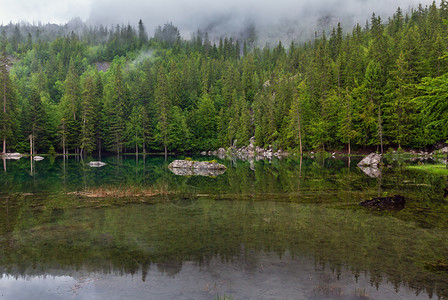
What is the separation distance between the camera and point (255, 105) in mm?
113875

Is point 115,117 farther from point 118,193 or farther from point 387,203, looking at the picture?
point 387,203

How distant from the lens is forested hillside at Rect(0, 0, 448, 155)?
68.1 m

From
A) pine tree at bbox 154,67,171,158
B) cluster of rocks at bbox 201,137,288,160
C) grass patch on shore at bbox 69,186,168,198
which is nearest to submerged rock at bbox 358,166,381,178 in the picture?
grass patch on shore at bbox 69,186,168,198

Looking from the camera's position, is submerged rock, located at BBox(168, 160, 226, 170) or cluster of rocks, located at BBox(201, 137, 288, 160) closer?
submerged rock, located at BBox(168, 160, 226, 170)

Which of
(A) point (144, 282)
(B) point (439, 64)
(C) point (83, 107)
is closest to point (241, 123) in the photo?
(C) point (83, 107)

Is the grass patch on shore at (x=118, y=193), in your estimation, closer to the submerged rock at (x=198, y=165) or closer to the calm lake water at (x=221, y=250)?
the calm lake water at (x=221, y=250)

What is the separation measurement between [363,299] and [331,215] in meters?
7.55

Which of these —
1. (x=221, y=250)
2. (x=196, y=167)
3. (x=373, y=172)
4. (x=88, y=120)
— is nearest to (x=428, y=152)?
(x=373, y=172)

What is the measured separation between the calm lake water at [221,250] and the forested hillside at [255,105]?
1388 inches

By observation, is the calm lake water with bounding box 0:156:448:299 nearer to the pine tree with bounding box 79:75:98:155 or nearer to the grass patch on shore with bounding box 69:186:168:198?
the grass patch on shore with bounding box 69:186:168:198

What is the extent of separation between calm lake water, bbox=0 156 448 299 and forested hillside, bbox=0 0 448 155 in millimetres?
35245

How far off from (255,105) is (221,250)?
108 meters

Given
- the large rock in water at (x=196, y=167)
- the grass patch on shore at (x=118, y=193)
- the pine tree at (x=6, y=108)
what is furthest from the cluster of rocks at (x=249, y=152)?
the grass patch on shore at (x=118, y=193)

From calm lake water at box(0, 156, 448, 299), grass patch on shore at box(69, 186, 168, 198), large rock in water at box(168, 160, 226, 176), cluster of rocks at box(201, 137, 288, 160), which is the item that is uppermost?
cluster of rocks at box(201, 137, 288, 160)
